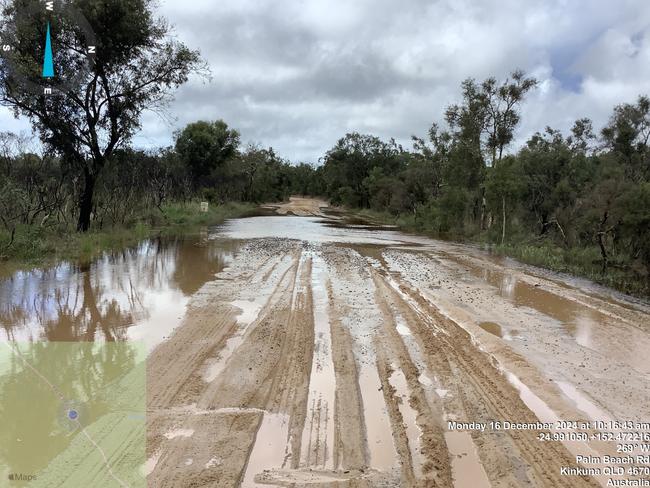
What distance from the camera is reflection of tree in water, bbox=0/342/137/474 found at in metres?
3.63

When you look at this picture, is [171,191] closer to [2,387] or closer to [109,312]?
[109,312]

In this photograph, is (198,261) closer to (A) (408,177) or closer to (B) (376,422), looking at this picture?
(B) (376,422)

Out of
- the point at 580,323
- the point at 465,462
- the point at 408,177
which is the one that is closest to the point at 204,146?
the point at 408,177

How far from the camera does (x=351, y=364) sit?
18.5 feet

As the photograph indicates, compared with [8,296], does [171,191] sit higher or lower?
higher

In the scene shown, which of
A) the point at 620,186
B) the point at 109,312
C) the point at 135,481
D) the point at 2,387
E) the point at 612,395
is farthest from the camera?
the point at 620,186

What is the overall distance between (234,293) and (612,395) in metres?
6.45

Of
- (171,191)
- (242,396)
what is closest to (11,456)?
(242,396)

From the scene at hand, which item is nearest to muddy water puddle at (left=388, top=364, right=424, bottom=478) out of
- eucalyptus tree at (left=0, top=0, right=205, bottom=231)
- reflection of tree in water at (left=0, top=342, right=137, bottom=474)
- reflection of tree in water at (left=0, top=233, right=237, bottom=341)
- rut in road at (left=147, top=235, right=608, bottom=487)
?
rut in road at (left=147, top=235, right=608, bottom=487)

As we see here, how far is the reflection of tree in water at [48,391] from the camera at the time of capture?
11.9 feet

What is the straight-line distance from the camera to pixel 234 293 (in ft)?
30.8

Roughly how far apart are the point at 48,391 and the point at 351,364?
310cm

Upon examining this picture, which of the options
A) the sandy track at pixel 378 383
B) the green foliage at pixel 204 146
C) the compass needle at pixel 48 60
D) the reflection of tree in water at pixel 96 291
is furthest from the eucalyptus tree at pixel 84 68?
the green foliage at pixel 204 146

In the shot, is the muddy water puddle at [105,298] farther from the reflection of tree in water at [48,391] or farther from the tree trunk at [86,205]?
the tree trunk at [86,205]
